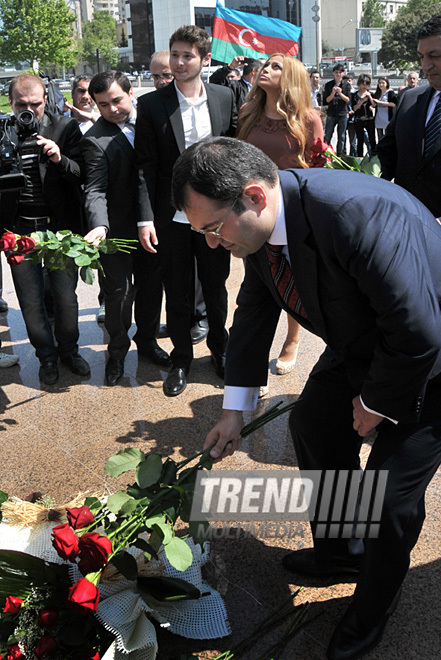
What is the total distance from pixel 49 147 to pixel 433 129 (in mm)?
2316

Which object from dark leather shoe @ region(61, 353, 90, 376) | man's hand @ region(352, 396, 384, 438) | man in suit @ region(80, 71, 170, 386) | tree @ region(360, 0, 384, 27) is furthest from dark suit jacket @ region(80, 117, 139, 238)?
tree @ region(360, 0, 384, 27)

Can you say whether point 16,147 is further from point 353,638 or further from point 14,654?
point 353,638

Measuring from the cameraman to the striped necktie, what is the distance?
7.14 ft

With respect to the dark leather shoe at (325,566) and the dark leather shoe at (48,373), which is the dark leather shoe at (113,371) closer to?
the dark leather shoe at (48,373)

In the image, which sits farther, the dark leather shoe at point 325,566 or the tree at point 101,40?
the tree at point 101,40

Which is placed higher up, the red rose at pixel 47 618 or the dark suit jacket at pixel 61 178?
Result: the dark suit jacket at pixel 61 178

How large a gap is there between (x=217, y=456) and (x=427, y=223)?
106cm

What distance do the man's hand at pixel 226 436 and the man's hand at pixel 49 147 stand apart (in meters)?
2.50

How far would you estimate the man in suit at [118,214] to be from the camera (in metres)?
4.22

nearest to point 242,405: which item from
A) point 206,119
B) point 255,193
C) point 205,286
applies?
point 255,193

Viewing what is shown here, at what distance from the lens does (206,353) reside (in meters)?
4.88

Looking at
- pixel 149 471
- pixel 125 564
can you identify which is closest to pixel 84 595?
pixel 125 564

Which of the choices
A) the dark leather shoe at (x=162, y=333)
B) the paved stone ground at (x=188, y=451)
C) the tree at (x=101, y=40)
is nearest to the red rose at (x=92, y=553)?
the paved stone ground at (x=188, y=451)

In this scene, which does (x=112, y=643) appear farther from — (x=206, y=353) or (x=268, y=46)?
(x=268, y=46)
